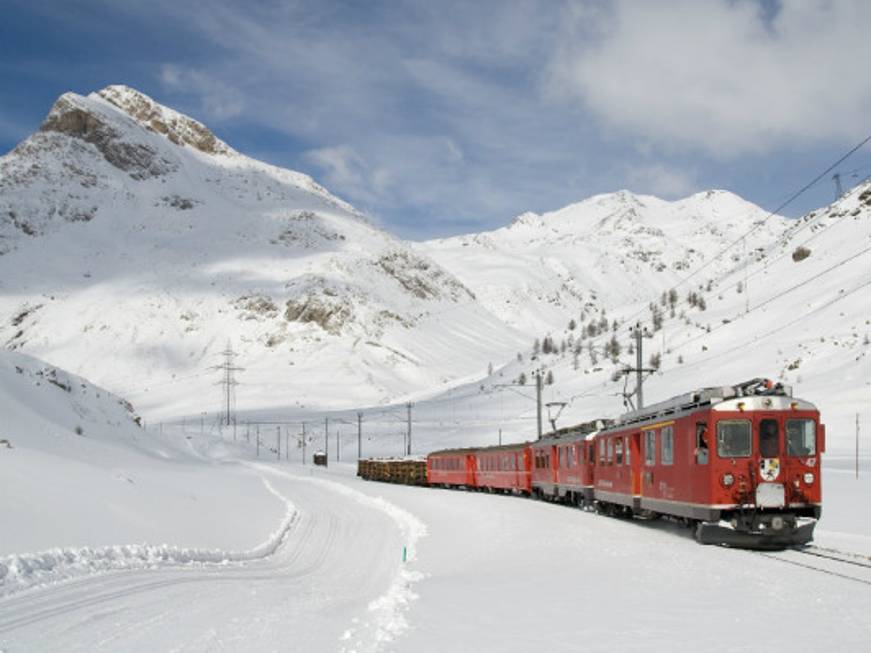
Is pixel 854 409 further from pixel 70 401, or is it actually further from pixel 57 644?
pixel 57 644

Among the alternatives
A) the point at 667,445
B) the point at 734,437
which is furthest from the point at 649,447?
the point at 734,437

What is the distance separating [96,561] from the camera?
49.9 feet

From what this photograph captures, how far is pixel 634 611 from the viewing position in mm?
11797

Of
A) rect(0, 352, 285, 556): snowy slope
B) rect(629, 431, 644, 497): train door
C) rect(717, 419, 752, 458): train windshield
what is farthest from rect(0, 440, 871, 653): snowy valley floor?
rect(717, 419, 752, 458): train windshield

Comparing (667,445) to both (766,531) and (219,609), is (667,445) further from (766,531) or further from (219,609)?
(219,609)

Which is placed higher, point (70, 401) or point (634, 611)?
point (70, 401)

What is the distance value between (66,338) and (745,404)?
173765 mm

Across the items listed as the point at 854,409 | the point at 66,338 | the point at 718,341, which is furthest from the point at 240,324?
the point at 854,409

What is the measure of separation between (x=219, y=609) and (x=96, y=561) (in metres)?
3.30

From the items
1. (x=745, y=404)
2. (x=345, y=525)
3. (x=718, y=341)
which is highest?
(x=718, y=341)

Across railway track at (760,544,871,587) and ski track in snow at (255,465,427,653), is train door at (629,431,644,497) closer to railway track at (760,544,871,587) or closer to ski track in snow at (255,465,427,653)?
railway track at (760,544,871,587)

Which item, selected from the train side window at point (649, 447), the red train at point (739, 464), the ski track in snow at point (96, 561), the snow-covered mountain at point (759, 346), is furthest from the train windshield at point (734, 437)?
the snow-covered mountain at point (759, 346)

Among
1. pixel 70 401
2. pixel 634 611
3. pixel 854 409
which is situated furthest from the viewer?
pixel 854 409

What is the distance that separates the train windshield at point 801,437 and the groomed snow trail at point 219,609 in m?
9.32
